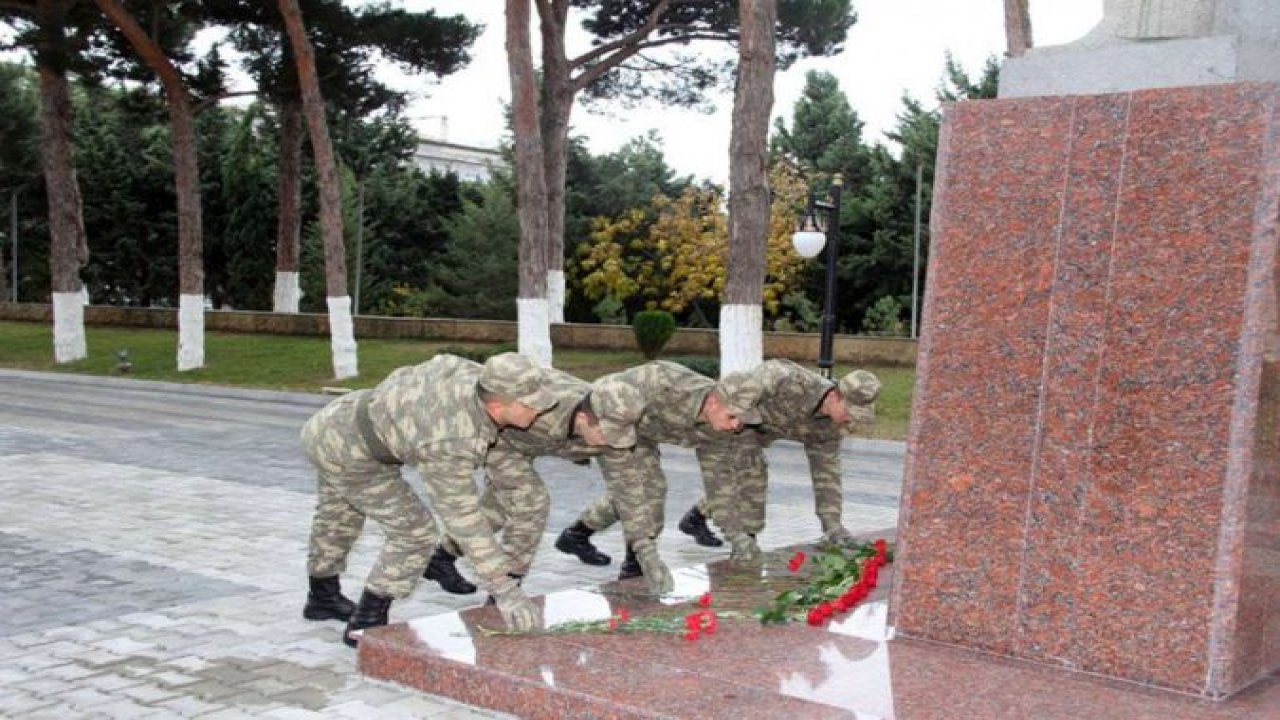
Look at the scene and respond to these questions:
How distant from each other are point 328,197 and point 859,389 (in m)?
18.4

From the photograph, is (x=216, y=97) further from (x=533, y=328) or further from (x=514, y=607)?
(x=514, y=607)

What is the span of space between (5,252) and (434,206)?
53.1 ft

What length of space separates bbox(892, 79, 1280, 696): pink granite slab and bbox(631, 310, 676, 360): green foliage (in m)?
20.6

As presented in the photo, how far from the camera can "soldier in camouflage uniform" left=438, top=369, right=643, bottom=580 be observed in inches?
245

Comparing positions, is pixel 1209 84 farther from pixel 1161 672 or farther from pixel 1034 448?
pixel 1161 672

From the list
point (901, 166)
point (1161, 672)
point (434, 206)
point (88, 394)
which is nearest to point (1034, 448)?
point (1161, 672)

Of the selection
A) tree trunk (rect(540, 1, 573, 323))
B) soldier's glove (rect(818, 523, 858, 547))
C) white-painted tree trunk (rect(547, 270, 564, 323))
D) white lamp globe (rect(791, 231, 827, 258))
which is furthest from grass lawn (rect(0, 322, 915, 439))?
soldier's glove (rect(818, 523, 858, 547))

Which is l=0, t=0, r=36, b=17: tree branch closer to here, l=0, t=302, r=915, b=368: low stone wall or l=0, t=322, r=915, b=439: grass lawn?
l=0, t=322, r=915, b=439: grass lawn

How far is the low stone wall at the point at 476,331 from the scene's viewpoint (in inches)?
1000

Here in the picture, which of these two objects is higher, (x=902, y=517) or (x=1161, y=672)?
(x=902, y=517)

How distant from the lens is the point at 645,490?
7.42 metres

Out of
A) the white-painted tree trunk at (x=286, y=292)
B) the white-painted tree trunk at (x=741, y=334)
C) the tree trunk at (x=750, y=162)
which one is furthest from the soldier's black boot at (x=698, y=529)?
the white-painted tree trunk at (x=286, y=292)

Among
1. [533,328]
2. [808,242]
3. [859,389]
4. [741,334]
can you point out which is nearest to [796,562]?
[859,389]

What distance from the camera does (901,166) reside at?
38750mm
